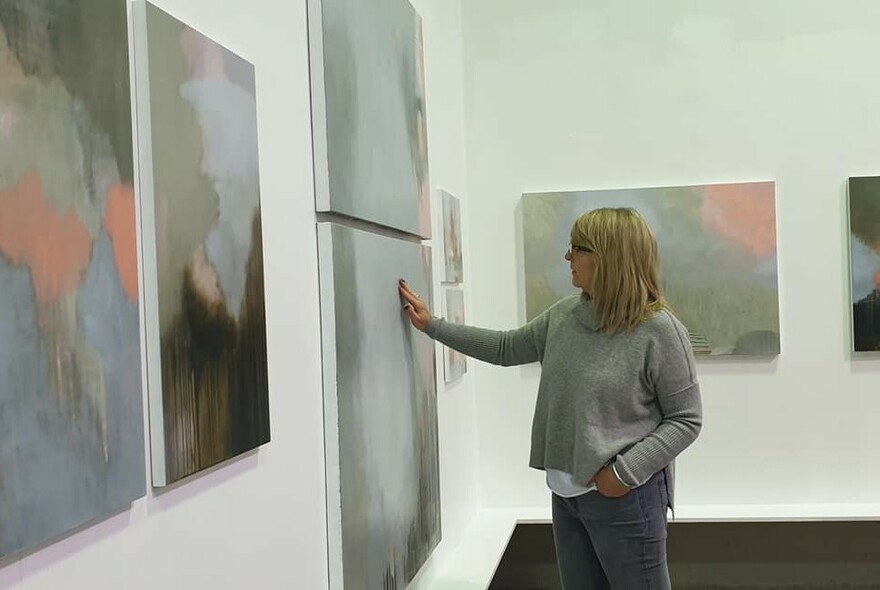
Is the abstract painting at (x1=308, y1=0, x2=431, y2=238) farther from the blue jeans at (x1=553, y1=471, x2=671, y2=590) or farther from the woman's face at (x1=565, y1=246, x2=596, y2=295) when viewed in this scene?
the blue jeans at (x1=553, y1=471, x2=671, y2=590)

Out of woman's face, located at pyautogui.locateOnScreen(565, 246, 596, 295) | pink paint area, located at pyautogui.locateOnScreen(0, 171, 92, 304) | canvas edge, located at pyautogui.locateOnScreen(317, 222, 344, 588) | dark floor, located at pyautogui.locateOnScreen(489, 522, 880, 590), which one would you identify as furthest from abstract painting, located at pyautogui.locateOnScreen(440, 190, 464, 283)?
pink paint area, located at pyautogui.locateOnScreen(0, 171, 92, 304)

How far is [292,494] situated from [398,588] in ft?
2.59

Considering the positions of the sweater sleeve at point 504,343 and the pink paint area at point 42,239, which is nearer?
the pink paint area at point 42,239

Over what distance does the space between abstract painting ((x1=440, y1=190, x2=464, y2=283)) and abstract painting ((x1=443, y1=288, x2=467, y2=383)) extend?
0.21 ft

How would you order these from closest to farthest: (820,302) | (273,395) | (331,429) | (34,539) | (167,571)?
(34,539) < (167,571) < (273,395) < (331,429) < (820,302)

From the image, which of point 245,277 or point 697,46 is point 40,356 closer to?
point 245,277

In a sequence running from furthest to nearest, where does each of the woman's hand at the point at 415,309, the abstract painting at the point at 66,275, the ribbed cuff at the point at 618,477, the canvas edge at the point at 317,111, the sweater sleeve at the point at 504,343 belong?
the sweater sleeve at the point at 504,343, the woman's hand at the point at 415,309, the ribbed cuff at the point at 618,477, the canvas edge at the point at 317,111, the abstract painting at the point at 66,275

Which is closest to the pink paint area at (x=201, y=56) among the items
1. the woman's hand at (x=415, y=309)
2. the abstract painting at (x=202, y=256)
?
the abstract painting at (x=202, y=256)

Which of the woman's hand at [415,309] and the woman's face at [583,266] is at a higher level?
the woman's face at [583,266]

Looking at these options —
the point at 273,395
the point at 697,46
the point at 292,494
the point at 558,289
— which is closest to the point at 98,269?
the point at 273,395

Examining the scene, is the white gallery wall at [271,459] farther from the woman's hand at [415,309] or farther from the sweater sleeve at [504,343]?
the sweater sleeve at [504,343]

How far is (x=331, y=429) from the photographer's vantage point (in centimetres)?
211

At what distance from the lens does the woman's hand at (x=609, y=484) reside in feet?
8.06

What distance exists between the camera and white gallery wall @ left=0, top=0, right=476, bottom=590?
131 centimetres
